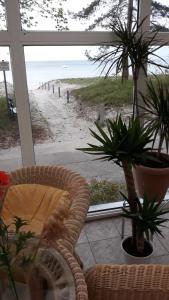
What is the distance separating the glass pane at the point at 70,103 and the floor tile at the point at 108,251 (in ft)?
1.53

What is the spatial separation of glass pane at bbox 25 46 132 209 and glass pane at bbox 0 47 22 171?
5.9 inches

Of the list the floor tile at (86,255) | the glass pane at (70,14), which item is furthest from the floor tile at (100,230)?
the glass pane at (70,14)

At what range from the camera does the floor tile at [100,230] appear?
230 cm

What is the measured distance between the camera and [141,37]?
195 centimetres

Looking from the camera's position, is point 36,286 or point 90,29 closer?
point 36,286

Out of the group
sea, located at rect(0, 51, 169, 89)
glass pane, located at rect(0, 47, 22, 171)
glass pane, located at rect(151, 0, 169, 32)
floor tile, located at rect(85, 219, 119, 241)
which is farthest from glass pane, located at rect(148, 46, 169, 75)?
floor tile, located at rect(85, 219, 119, 241)

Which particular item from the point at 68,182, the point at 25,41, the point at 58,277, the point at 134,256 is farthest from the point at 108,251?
the point at 25,41

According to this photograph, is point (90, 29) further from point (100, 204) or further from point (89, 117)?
point (100, 204)

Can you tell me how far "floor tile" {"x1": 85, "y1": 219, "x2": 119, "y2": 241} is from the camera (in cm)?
230

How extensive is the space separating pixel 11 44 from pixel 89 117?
882mm

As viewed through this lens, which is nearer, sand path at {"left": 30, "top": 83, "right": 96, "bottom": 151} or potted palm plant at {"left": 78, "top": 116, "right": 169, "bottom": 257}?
potted palm plant at {"left": 78, "top": 116, "right": 169, "bottom": 257}

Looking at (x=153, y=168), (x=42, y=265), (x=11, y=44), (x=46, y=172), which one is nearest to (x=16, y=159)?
(x=46, y=172)

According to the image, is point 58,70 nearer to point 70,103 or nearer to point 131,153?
point 70,103

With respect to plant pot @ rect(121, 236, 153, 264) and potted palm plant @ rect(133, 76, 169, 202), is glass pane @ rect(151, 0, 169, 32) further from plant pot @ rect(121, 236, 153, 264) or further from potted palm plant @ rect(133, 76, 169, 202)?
plant pot @ rect(121, 236, 153, 264)
